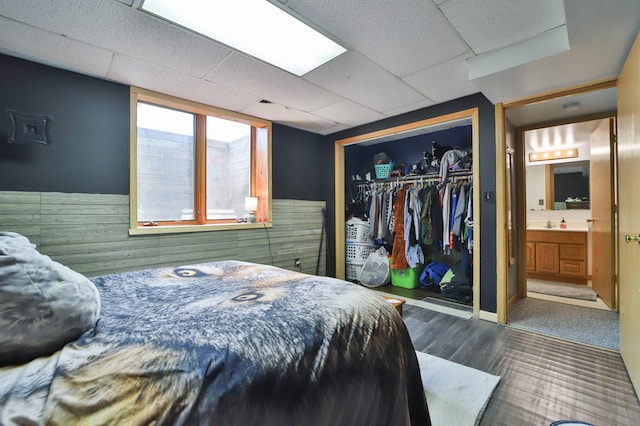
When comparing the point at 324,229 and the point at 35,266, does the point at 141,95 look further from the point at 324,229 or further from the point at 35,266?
the point at 324,229

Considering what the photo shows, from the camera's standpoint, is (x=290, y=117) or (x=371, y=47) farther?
(x=290, y=117)

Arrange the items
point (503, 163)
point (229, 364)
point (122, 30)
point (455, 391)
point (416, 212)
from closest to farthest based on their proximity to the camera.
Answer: point (229, 364), point (455, 391), point (122, 30), point (503, 163), point (416, 212)

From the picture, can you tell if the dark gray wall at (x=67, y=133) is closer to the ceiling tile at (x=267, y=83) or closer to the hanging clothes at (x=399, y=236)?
the ceiling tile at (x=267, y=83)

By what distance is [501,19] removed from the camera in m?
1.81

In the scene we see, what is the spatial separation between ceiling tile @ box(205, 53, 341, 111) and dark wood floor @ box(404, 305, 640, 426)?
249 cm

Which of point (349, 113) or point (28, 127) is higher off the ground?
point (349, 113)

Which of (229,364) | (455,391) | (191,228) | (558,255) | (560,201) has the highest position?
(560,201)

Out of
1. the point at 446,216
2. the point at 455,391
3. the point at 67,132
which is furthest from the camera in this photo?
the point at 446,216

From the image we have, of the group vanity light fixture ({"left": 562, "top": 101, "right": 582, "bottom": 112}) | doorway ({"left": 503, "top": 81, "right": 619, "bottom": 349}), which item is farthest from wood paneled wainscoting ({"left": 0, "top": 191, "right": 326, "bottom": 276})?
vanity light fixture ({"left": 562, "top": 101, "right": 582, "bottom": 112})

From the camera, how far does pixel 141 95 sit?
275 centimetres

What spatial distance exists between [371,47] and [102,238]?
8.95 feet

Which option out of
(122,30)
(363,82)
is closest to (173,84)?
(122,30)

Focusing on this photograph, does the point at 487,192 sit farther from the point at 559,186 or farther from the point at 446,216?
the point at 559,186

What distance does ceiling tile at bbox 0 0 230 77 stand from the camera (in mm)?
1693
